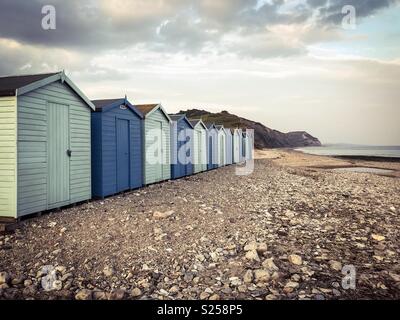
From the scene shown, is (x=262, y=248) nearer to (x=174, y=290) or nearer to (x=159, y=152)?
(x=174, y=290)

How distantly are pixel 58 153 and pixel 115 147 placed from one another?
2928 millimetres

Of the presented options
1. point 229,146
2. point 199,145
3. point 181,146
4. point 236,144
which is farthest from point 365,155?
point 181,146

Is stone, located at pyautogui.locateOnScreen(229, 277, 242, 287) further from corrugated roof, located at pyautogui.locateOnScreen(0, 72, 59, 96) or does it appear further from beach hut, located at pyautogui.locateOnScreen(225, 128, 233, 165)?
beach hut, located at pyautogui.locateOnScreen(225, 128, 233, 165)

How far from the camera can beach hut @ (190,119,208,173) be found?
65.0 feet

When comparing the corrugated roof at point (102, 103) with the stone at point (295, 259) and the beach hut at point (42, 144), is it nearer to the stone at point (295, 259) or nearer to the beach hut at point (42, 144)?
the beach hut at point (42, 144)

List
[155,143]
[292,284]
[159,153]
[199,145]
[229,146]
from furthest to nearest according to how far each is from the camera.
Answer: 1. [229,146]
2. [199,145]
3. [159,153]
4. [155,143]
5. [292,284]

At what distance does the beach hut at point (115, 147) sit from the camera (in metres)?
10.5

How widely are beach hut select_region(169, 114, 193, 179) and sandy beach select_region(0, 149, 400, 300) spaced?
7.17 meters

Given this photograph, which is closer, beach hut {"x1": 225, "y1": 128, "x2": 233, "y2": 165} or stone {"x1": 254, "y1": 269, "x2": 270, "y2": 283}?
stone {"x1": 254, "y1": 269, "x2": 270, "y2": 283}

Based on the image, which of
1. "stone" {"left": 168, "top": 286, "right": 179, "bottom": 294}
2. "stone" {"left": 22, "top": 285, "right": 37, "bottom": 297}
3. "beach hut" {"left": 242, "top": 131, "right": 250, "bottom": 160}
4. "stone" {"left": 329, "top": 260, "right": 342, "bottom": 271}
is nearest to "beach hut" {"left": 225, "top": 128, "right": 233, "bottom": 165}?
"beach hut" {"left": 242, "top": 131, "right": 250, "bottom": 160}

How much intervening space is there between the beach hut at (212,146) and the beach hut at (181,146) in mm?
3717

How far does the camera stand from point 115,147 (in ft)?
37.3

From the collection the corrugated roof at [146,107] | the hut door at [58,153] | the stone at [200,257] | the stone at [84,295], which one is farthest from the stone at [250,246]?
the corrugated roof at [146,107]

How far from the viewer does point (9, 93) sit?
7086 millimetres
